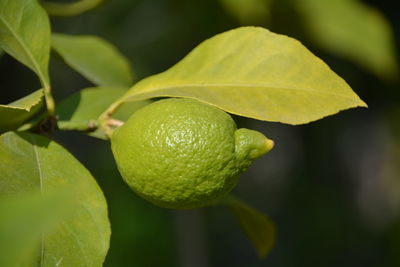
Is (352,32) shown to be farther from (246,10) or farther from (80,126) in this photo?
(80,126)

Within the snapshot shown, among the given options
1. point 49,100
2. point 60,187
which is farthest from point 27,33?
point 60,187

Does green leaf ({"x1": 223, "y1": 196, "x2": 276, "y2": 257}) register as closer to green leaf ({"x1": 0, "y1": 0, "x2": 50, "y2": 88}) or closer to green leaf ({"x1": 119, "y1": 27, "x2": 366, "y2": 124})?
green leaf ({"x1": 119, "y1": 27, "x2": 366, "y2": 124})

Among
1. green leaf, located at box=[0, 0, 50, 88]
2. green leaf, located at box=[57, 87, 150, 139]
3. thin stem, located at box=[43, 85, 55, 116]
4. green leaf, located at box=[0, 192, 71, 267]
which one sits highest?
green leaf, located at box=[0, 192, 71, 267]

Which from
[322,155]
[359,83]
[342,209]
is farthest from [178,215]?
[342,209]

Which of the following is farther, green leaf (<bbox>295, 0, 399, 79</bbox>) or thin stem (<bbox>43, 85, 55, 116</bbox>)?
green leaf (<bbox>295, 0, 399, 79</bbox>)

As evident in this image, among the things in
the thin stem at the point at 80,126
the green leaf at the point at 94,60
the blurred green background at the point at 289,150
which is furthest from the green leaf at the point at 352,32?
the thin stem at the point at 80,126

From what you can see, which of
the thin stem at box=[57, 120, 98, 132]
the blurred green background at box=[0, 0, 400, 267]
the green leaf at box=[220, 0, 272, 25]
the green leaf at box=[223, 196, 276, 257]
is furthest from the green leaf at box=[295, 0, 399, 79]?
the thin stem at box=[57, 120, 98, 132]

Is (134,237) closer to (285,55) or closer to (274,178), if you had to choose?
(274,178)
